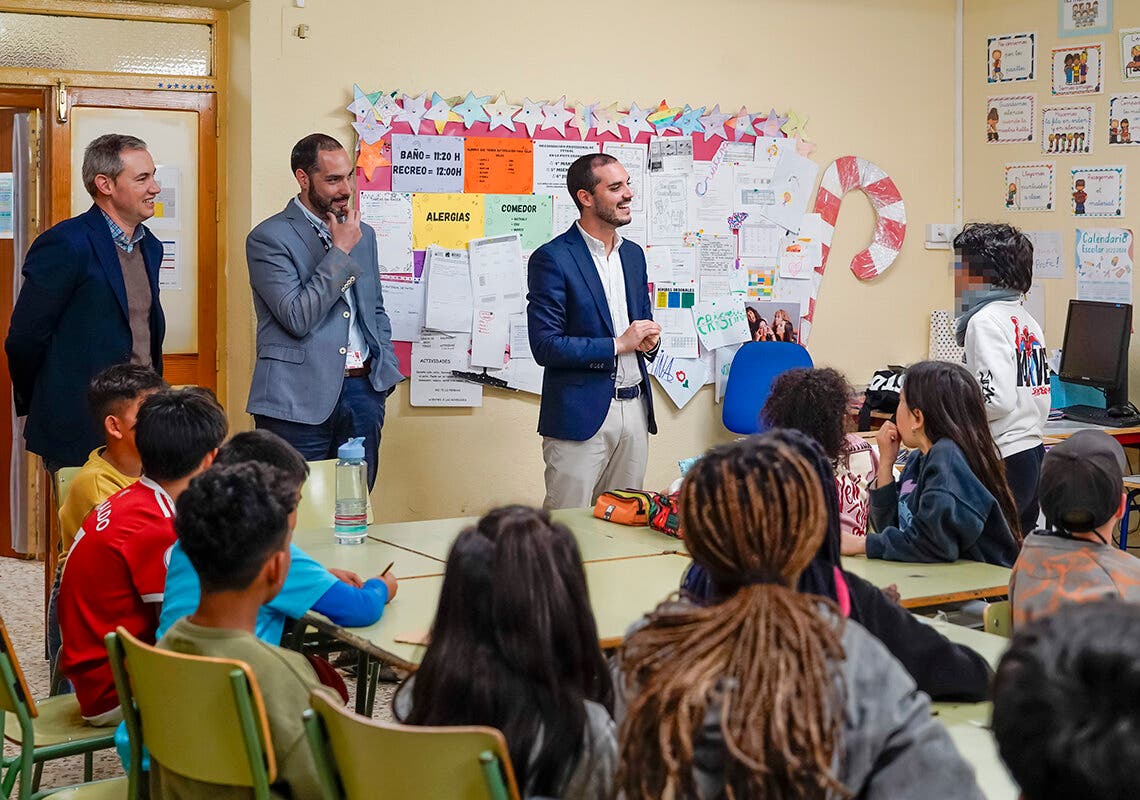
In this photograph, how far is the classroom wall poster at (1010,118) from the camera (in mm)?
6145

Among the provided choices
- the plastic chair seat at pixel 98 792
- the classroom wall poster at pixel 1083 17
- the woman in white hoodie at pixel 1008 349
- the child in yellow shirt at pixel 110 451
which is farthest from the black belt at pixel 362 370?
the classroom wall poster at pixel 1083 17

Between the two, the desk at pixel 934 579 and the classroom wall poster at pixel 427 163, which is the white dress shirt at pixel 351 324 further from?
the desk at pixel 934 579

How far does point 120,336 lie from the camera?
414cm

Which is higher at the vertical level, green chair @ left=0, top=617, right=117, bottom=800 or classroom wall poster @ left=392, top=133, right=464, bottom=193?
classroom wall poster @ left=392, top=133, right=464, bottom=193

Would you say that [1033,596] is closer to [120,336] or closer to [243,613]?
[243,613]

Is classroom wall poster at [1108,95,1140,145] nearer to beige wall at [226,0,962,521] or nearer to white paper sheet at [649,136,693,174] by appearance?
beige wall at [226,0,962,521]

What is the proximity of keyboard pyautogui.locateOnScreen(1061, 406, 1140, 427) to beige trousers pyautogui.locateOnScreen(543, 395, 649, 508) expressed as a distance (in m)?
1.93

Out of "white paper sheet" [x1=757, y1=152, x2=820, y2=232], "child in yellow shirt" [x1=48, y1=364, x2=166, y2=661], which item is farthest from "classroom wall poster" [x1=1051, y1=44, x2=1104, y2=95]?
"child in yellow shirt" [x1=48, y1=364, x2=166, y2=661]

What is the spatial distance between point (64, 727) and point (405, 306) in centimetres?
289

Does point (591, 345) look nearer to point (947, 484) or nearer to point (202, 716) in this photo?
point (947, 484)

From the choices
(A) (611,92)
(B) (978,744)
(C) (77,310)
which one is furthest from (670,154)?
(B) (978,744)

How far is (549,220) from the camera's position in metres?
5.55

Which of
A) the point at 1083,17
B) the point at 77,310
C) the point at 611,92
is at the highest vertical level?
the point at 1083,17

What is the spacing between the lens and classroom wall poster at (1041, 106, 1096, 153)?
5.89 meters
